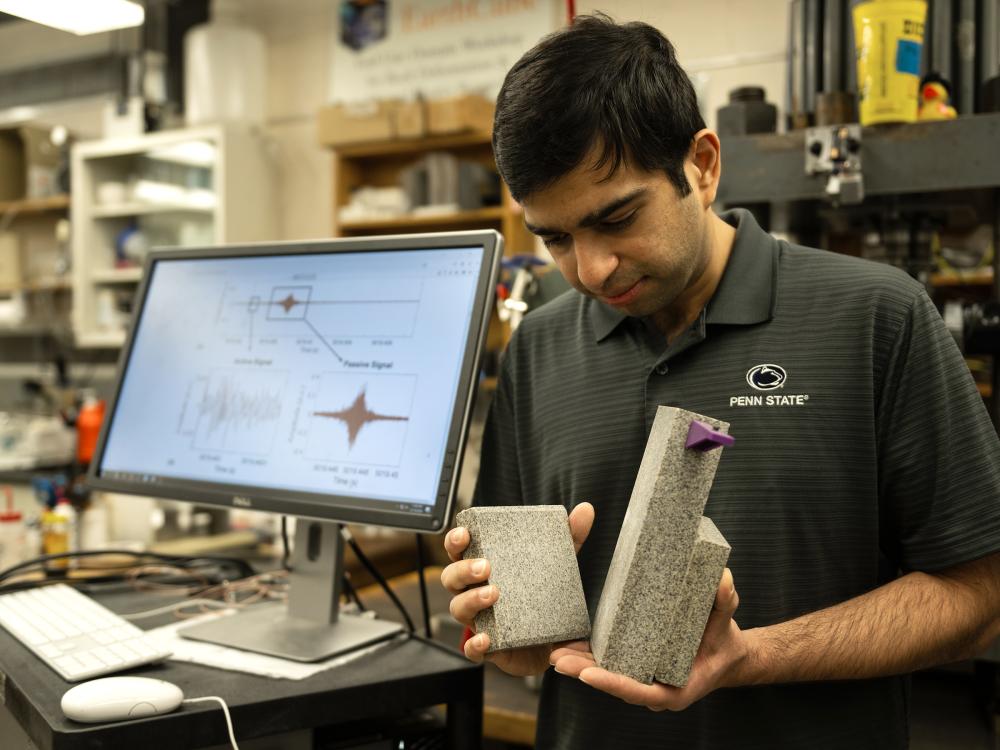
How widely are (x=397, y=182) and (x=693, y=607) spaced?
3681mm

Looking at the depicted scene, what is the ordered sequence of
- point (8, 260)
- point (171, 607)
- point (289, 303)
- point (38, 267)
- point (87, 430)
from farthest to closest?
point (38, 267)
point (8, 260)
point (87, 430)
point (171, 607)
point (289, 303)

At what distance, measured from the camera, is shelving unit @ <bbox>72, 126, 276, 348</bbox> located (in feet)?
13.4

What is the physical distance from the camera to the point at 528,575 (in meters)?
0.80

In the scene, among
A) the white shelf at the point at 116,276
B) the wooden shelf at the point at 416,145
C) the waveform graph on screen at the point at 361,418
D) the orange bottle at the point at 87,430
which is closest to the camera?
the waveform graph on screen at the point at 361,418

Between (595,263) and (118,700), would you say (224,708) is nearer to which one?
(118,700)

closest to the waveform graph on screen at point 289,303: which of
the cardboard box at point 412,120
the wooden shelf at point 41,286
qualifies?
the cardboard box at point 412,120

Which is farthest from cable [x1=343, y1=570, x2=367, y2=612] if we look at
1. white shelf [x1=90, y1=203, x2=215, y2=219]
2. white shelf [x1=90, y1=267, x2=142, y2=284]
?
white shelf [x1=90, y1=267, x2=142, y2=284]

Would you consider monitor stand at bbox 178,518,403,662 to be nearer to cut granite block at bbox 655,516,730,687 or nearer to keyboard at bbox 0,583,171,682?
Answer: keyboard at bbox 0,583,171,682

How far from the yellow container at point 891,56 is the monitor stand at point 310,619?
0.95 meters

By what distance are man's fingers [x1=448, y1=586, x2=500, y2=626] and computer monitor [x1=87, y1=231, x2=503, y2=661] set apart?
6.1 inches

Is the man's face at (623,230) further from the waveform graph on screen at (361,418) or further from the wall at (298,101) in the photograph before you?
the wall at (298,101)

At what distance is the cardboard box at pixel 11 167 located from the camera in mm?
4609

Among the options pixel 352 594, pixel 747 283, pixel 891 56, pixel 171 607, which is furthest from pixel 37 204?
pixel 747 283

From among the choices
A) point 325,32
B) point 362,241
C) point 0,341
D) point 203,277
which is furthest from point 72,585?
point 0,341
